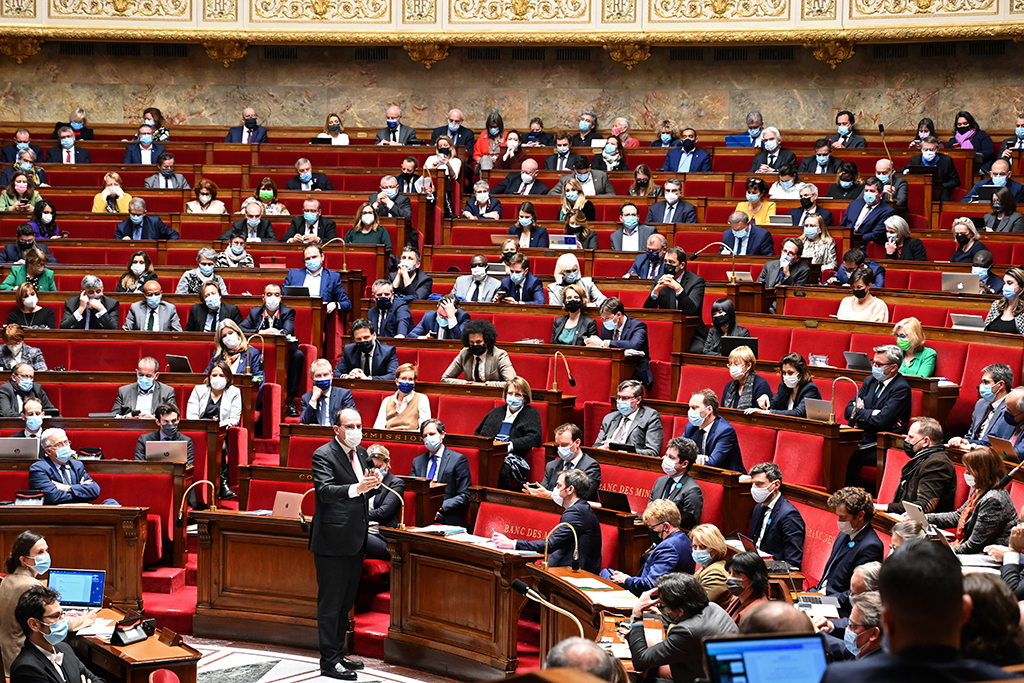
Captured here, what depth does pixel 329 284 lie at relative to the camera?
7504 mm

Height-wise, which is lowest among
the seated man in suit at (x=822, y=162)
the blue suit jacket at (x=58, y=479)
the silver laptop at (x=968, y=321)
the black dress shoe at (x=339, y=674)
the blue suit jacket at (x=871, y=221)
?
the black dress shoe at (x=339, y=674)

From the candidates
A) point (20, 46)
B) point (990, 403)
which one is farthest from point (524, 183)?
point (20, 46)

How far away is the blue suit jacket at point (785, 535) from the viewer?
4430 millimetres

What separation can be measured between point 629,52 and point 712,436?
6.62m

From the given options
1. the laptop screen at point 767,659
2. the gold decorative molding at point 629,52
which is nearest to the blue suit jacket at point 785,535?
the laptop screen at point 767,659

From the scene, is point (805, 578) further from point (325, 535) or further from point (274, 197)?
point (274, 197)

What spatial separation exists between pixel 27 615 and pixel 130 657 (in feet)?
1.39

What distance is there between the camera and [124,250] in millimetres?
8352

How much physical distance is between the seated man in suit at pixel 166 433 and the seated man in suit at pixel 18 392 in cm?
66

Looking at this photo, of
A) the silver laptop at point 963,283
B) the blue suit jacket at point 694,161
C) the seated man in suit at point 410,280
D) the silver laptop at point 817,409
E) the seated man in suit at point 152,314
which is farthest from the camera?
the blue suit jacket at point 694,161

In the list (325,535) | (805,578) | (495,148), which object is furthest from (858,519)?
(495,148)

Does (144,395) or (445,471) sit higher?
(144,395)

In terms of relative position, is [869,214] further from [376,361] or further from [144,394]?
[144,394]

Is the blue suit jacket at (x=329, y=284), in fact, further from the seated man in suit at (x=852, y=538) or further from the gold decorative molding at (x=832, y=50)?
the gold decorative molding at (x=832, y=50)
